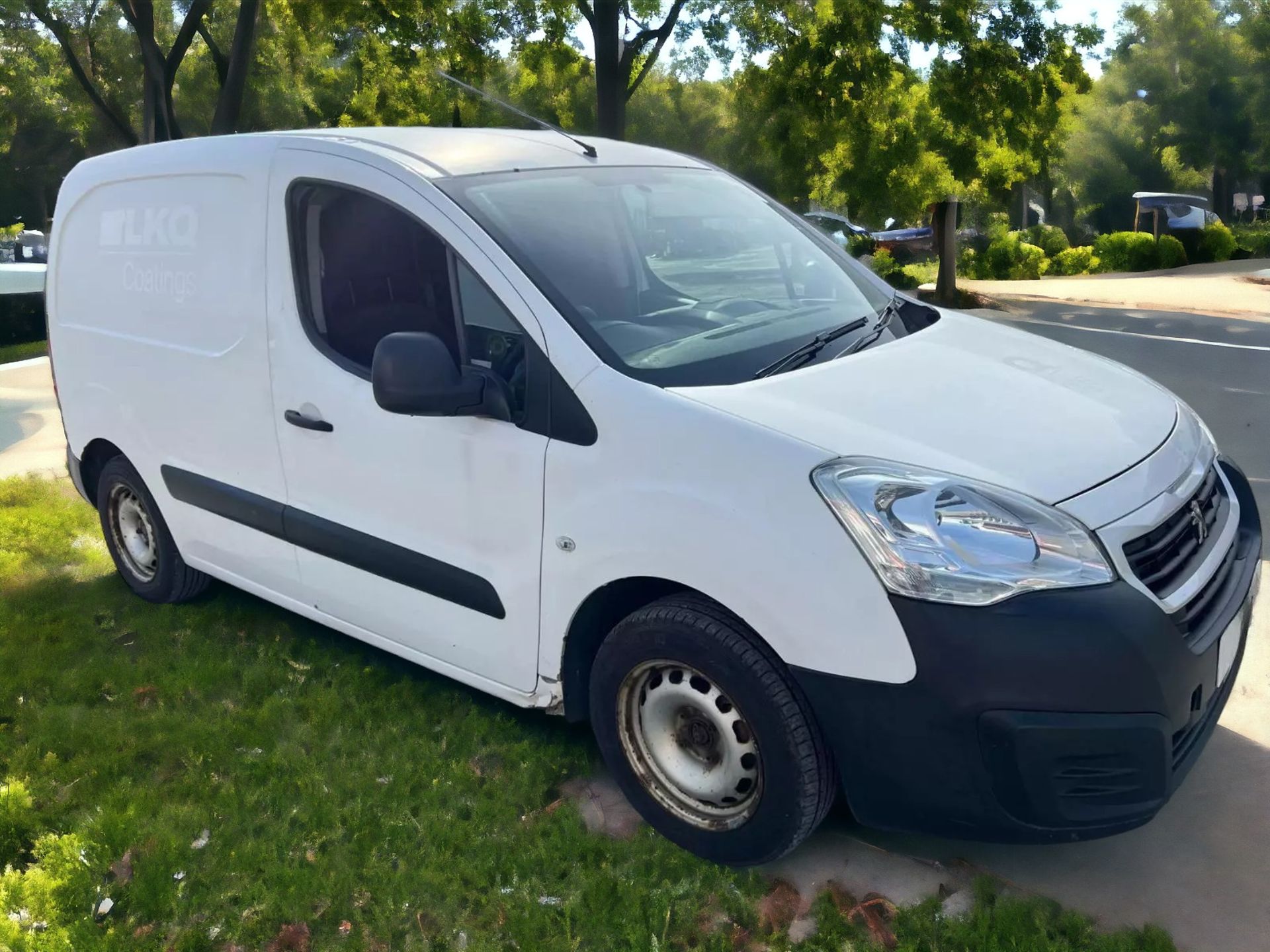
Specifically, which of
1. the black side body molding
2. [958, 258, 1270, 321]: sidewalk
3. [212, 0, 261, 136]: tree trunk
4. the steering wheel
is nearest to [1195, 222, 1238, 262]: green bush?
[958, 258, 1270, 321]: sidewalk

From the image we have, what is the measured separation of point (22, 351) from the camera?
14.3 meters

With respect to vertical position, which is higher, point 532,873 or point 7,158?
point 7,158

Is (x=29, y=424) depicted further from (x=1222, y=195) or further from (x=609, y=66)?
(x=1222, y=195)

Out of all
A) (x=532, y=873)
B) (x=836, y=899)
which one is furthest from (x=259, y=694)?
(x=836, y=899)

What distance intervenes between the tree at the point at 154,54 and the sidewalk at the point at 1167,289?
12181 millimetres

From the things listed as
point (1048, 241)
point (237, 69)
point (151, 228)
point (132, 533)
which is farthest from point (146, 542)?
point (1048, 241)

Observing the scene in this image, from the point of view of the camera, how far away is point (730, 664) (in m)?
2.75

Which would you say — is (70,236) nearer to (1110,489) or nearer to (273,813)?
(273,813)

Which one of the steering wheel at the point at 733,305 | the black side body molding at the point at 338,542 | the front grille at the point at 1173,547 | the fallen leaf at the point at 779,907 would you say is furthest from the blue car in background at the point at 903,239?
the fallen leaf at the point at 779,907

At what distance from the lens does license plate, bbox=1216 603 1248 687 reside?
2775 millimetres

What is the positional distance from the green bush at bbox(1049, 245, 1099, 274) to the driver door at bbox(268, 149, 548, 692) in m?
26.3

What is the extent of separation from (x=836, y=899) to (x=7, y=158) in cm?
5729

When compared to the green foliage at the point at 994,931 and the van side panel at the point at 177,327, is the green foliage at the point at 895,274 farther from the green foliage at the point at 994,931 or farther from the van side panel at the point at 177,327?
the green foliage at the point at 994,931

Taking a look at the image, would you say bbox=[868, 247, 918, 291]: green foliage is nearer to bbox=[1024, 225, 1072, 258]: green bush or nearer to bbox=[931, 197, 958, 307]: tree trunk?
bbox=[931, 197, 958, 307]: tree trunk
